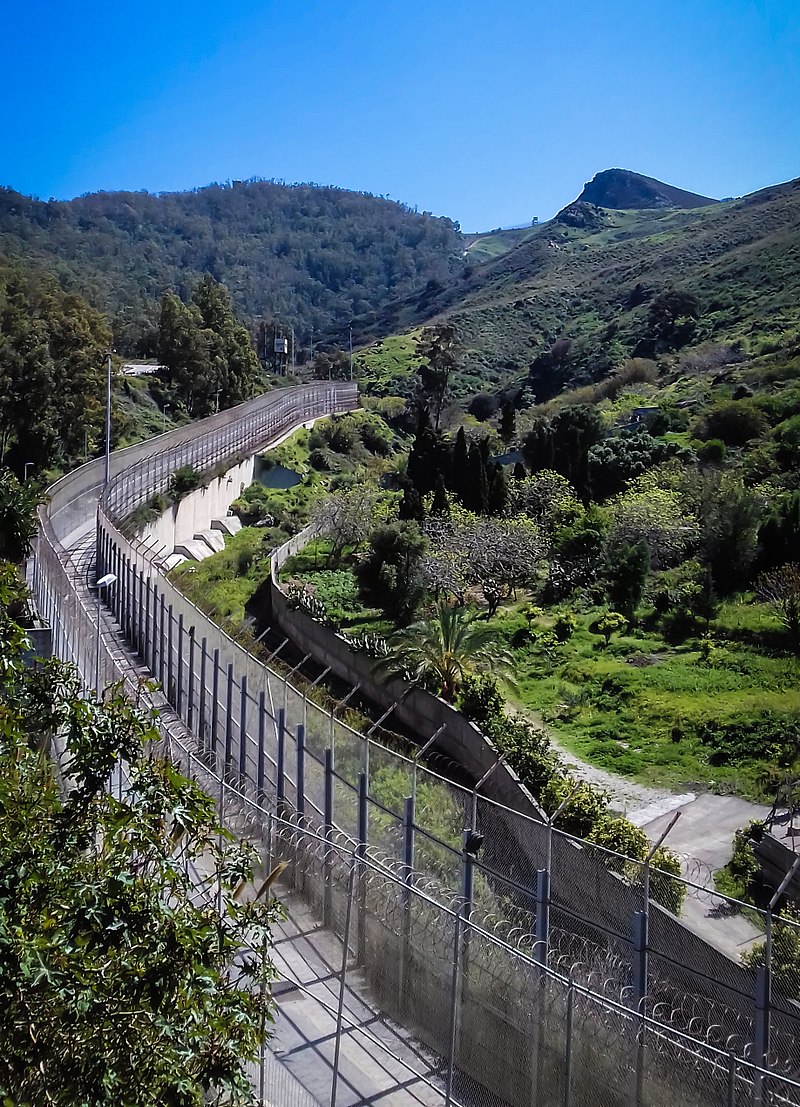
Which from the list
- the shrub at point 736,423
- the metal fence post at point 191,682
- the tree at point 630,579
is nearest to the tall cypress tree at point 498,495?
the tree at point 630,579

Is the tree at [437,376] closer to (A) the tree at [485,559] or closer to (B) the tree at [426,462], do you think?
(B) the tree at [426,462]

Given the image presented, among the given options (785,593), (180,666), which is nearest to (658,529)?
(785,593)

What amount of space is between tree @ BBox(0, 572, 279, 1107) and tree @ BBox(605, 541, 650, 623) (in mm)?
22539

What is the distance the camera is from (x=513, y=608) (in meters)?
29.4

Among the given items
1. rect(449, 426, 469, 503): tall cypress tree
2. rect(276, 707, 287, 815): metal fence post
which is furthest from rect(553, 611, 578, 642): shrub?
rect(276, 707, 287, 815): metal fence post

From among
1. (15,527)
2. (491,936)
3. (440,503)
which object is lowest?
(491,936)

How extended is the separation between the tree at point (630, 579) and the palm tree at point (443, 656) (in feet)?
19.1

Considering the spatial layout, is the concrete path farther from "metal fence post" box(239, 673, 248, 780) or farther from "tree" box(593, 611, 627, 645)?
"tree" box(593, 611, 627, 645)

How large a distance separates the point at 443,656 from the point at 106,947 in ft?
55.6

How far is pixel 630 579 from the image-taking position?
28156 millimetres

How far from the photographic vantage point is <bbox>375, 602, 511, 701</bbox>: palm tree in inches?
872

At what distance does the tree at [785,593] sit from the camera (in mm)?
24438

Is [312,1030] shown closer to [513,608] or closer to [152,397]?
[513,608]

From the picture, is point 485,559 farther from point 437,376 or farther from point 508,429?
point 437,376
